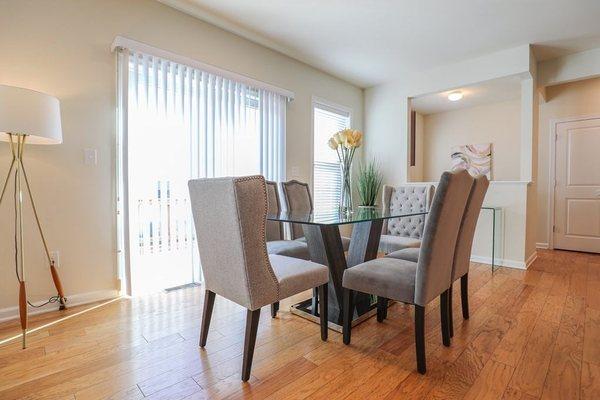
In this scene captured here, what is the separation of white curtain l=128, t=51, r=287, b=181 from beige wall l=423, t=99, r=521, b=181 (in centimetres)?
372

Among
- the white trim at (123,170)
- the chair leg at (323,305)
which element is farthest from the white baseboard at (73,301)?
the chair leg at (323,305)

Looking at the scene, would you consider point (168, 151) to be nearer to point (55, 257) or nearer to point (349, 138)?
point (55, 257)

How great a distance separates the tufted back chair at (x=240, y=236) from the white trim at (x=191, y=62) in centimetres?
Answer: 168

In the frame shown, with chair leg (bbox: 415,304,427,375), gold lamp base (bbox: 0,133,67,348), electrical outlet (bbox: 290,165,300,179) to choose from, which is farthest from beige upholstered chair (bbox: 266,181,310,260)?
gold lamp base (bbox: 0,133,67,348)

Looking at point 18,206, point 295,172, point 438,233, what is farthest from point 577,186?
point 18,206

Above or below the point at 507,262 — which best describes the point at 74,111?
above

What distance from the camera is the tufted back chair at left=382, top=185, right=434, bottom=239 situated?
125 inches

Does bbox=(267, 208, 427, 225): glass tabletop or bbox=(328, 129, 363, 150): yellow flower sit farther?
bbox=(328, 129, 363, 150): yellow flower

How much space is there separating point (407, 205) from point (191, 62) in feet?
8.49

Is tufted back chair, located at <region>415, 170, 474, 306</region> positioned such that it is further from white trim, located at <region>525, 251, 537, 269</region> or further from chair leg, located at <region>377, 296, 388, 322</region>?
white trim, located at <region>525, 251, 537, 269</region>

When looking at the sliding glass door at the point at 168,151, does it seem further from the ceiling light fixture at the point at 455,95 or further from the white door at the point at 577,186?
the white door at the point at 577,186

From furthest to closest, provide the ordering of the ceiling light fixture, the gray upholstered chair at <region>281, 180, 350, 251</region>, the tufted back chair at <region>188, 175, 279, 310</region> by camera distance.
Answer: the ceiling light fixture → the gray upholstered chair at <region>281, 180, 350, 251</region> → the tufted back chair at <region>188, 175, 279, 310</region>

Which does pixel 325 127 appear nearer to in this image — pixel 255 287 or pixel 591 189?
pixel 255 287

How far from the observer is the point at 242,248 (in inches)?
55.5
